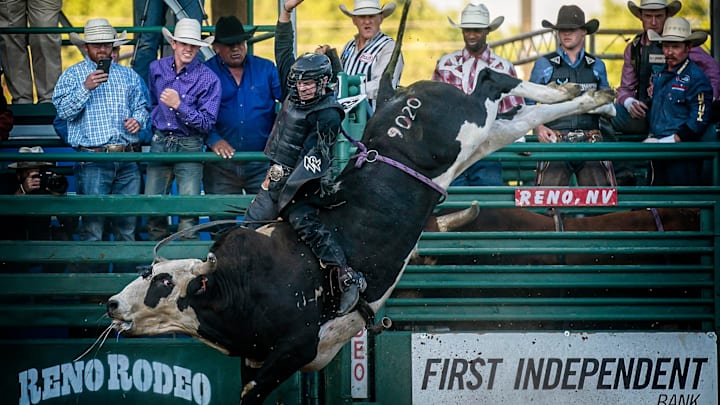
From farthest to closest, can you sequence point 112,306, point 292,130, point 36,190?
point 36,190
point 292,130
point 112,306

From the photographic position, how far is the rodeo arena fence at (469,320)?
7508 mm

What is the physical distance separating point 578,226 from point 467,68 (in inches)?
62.7

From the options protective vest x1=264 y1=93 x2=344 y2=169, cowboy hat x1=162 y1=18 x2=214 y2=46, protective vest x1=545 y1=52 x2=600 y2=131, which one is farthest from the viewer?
protective vest x1=545 y1=52 x2=600 y2=131

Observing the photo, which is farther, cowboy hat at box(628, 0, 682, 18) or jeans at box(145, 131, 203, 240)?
cowboy hat at box(628, 0, 682, 18)

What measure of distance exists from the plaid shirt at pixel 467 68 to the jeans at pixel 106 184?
257 cm

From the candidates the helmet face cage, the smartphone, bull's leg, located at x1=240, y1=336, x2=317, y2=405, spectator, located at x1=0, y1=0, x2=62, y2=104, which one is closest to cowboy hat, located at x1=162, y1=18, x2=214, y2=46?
the smartphone

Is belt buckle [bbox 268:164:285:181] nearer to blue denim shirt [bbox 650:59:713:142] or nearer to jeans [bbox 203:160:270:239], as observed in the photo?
jeans [bbox 203:160:270:239]

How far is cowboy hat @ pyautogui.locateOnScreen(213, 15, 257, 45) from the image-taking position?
26.0 ft

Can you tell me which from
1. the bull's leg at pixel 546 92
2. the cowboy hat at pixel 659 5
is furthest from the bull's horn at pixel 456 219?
the cowboy hat at pixel 659 5

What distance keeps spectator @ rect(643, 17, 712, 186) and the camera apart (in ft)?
14.8

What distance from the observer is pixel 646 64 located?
8742 mm

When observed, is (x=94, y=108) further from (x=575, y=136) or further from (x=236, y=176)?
(x=575, y=136)

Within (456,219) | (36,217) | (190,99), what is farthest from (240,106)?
(456,219)

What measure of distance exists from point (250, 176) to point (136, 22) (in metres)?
2.66
